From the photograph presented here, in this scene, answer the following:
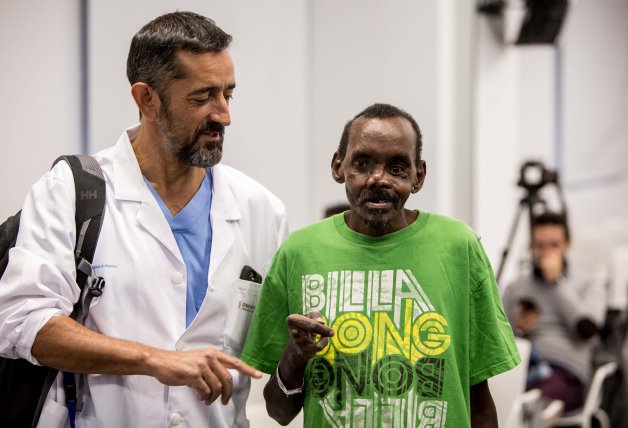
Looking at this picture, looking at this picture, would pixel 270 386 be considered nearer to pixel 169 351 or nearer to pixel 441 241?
pixel 169 351

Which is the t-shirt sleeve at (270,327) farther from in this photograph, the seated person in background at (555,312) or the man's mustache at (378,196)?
the seated person in background at (555,312)

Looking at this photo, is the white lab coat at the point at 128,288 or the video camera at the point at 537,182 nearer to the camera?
the white lab coat at the point at 128,288

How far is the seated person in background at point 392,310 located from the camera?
5.39 feet

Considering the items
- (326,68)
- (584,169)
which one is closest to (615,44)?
(584,169)

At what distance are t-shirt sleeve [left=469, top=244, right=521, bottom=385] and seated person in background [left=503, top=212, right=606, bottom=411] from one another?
3572 millimetres

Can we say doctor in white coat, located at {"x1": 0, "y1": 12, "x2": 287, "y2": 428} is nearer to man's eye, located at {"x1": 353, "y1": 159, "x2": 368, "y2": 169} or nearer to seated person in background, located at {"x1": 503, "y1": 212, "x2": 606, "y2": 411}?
man's eye, located at {"x1": 353, "y1": 159, "x2": 368, "y2": 169}

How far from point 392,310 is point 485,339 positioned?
19 cm

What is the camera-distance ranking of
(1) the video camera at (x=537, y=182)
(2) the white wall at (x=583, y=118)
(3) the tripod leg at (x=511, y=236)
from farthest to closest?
(2) the white wall at (x=583, y=118)
(1) the video camera at (x=537, y=182)
(3) the tripod leg at (x=511, y=236)

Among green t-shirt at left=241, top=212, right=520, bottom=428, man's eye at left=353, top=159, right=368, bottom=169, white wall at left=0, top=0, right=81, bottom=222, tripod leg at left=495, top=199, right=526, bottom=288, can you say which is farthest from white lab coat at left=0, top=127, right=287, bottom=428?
tripod leg at left=495, top=199, right=526, bottom=288

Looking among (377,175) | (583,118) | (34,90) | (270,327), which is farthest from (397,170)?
(583,118)

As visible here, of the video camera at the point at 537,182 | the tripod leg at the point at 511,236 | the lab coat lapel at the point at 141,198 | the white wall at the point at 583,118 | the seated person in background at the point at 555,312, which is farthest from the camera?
the white wall at the point at 583,118

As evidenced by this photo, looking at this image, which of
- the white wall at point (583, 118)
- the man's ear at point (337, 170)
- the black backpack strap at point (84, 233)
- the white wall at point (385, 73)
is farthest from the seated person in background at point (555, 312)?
the black backpack strap at point (84, 233)

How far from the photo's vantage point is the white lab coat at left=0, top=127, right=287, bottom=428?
1.70m

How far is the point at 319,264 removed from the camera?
1.72m
